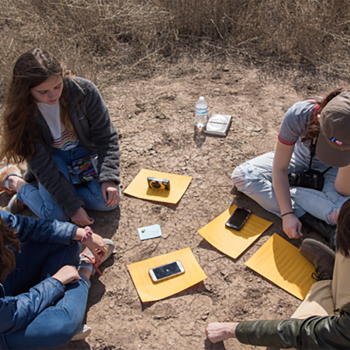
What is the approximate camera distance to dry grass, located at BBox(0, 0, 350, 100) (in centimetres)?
420

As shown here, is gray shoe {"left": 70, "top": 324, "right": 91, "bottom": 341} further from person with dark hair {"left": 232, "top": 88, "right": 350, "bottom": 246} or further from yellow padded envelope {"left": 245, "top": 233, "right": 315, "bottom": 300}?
person with dark hair {"left": 232, "top": 88, "right": 350, "bottom": 246}

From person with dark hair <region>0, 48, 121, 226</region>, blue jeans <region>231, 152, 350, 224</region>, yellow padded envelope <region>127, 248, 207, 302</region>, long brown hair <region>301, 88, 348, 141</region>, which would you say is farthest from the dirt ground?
long brown hair <region>301, 88, 348, 141</region>

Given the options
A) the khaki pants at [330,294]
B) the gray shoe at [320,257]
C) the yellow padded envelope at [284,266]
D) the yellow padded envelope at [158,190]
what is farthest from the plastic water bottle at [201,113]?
the khaki pants at [330,294]

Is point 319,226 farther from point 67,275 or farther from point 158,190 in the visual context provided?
point 67,275

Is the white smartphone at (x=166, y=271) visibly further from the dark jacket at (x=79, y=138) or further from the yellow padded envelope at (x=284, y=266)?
the dark jacket at (x=79, y=138)

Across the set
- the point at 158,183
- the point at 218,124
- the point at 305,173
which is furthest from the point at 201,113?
the point at 305,173

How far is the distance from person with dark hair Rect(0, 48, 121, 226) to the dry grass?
5.69ft

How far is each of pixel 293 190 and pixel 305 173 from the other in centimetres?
15

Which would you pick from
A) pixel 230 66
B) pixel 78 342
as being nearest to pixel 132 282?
pixel 78 342

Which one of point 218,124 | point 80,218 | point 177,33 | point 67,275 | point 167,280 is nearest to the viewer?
point 67,275

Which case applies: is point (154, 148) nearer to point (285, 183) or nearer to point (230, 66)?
point (285, 183)

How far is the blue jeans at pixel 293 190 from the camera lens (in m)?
2.37

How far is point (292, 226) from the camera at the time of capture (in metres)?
2.31

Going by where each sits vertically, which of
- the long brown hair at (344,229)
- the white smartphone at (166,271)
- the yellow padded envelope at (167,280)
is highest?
the long brown hair at (344,229)
